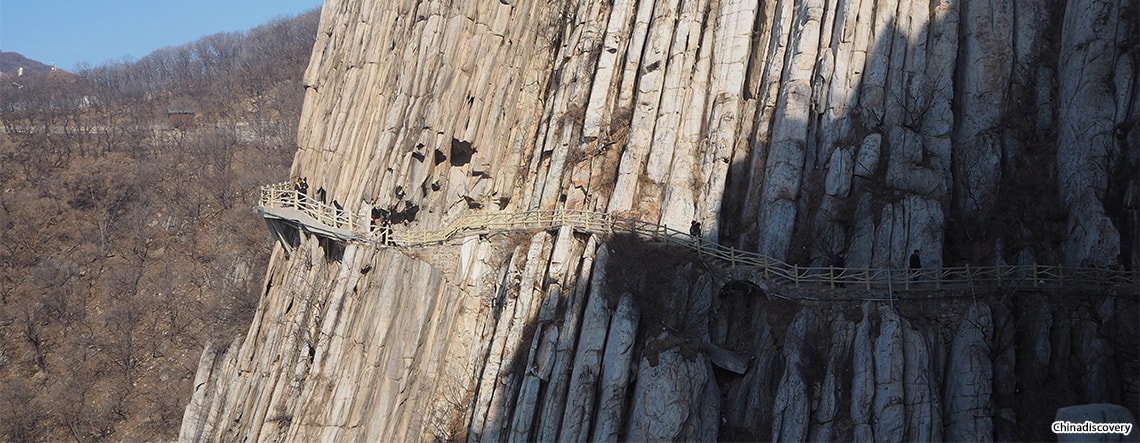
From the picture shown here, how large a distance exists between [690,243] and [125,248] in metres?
51.7

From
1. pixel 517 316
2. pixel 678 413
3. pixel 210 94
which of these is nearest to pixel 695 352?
pixel 678 413

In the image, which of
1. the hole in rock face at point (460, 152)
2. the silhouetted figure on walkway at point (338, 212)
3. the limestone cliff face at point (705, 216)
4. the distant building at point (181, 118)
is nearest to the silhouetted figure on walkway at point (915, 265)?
the limestone cliff face at point (705, 216)

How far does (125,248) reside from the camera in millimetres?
69562

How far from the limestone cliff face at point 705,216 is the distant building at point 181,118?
60.4m

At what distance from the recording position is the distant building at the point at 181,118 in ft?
311

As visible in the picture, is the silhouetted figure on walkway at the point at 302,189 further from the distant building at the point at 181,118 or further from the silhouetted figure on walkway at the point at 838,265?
the distant building at the point at 181,118

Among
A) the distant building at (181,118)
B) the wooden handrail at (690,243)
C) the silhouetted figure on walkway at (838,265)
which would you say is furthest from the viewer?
the distant building at (181,118)

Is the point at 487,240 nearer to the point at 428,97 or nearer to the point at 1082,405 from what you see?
the point at 428,97

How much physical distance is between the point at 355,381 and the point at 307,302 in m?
5.12

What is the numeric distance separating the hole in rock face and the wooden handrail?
2.52 meters

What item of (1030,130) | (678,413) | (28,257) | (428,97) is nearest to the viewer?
(678,413)

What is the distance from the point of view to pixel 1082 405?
23.4 m

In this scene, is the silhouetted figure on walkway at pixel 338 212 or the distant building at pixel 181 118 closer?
the silhouetted figure on walkway at pixel 338 212

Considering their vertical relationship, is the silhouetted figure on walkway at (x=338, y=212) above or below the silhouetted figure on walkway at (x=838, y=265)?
below
